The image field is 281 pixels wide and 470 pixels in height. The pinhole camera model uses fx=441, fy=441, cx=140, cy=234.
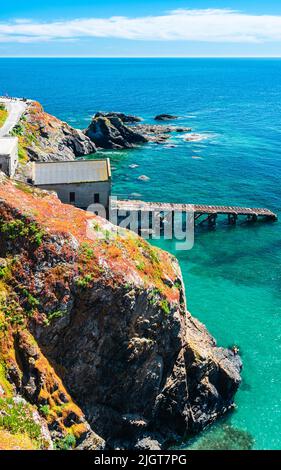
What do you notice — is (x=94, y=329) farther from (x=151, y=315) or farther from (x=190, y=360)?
(x=190, y=360)

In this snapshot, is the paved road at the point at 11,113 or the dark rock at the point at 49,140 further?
the dark rock at the point at 49,140

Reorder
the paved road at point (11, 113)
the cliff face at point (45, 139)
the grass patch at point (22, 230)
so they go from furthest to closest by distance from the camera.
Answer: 1. the paved road at point (11, 113)
2. the cliff face at point (45, 139)
3. the grass patch at point (22, 230)

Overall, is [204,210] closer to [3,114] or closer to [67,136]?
[67,136]

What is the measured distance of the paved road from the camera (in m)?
91.0

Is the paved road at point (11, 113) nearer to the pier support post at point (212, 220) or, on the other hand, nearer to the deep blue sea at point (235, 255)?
the deep blue sea at point (235, 255)

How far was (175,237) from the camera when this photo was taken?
244 ft

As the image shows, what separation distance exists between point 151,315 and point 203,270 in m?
28.9

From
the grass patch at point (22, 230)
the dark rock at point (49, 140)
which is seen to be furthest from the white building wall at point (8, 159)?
the grass patch at point (22, 230)

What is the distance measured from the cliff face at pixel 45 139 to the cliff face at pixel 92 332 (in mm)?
44623

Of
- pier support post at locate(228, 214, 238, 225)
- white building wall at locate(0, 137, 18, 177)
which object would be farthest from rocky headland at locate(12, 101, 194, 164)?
pier support post at locate(228, 214, 238, 225)

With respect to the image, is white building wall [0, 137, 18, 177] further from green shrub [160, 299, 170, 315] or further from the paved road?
green shrub [160, 299, 170, 315]

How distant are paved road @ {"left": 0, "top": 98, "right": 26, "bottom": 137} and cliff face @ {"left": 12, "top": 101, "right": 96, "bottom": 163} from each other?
1.20 m

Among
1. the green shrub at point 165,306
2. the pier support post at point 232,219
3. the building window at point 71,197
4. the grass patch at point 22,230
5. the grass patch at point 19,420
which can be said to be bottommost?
the pier support post at point 232,219

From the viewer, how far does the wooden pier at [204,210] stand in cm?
7850
